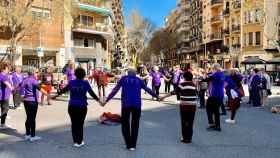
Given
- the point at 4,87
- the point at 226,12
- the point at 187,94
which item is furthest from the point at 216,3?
the point at 187,94

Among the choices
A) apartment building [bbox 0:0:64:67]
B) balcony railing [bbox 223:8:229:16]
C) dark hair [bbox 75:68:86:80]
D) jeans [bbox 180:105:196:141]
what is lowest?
jeans [bbox 180:105:196:141]

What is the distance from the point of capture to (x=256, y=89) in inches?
705

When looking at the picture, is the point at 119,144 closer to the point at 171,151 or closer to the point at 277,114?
the point at 171,151

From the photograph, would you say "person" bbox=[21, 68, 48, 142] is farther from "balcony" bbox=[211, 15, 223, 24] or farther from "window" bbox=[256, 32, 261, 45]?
"balcony" bbox=[211, 15, 223, 24]

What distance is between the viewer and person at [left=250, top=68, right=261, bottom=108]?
1792cm

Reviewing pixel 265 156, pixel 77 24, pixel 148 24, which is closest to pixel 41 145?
pixel 265 156

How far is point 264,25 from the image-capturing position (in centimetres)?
5456

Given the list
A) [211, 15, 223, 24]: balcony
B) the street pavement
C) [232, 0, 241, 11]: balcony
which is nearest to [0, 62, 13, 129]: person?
the street pavement

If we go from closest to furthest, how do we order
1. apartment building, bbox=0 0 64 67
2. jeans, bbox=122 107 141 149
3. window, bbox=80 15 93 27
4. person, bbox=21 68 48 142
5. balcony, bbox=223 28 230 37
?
1. jeans, bbox=122 107 141 149
2. person, bbox=21 68 48 142
3. apartment building, bbox=0 0 64 67
4. window, bbox=80 15 93 27
5. balcony, bbox=223 28 230 37

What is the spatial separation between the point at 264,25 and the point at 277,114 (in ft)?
138

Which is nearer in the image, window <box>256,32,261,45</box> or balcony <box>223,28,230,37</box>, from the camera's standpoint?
window <box>256,32,261,45</box>

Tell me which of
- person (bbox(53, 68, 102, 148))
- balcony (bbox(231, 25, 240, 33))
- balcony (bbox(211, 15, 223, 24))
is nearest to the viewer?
person (bbox(53, 68, 102, 148))

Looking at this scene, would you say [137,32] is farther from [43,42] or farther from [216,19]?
[43,42]

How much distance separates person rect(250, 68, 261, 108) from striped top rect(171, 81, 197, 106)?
9.22m
